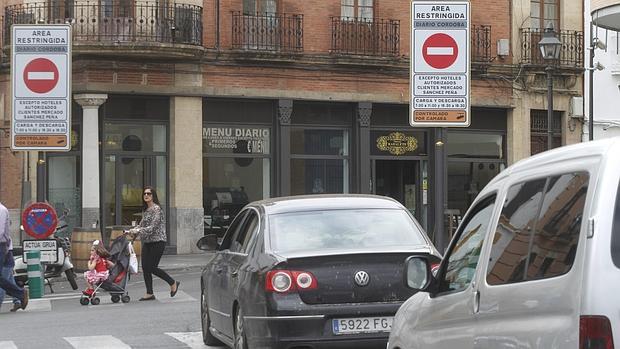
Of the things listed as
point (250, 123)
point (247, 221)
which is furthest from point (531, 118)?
point (247, 221)

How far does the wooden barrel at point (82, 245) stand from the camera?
21.0 meters

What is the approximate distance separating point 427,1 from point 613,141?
8.83m

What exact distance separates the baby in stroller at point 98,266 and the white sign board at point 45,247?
1.62 m

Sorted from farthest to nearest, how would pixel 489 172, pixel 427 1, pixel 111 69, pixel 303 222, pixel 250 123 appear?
pixel 489 172
pixel 250 123
pixel 111 69
pixel 427 1
pixel 303 222

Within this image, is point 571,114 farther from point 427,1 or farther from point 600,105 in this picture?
point 427,1

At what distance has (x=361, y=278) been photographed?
341 inches

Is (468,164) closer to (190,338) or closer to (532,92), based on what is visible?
(532,92)

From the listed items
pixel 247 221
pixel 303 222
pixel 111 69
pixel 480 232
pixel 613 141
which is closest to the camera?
pixel 613 141

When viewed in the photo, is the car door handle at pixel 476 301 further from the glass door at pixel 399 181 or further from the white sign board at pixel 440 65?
the glass door at pixel 399 181

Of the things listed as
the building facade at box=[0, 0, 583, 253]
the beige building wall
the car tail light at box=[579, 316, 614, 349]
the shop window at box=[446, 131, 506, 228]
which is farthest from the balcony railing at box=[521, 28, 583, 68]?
the car tail light at box=[579, 316, 614, 349]

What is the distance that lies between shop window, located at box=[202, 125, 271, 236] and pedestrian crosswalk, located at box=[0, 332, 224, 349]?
1530 cm

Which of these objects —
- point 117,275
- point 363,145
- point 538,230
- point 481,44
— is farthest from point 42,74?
point 481,44

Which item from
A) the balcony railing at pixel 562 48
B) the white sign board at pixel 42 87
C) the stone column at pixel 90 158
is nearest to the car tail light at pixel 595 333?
the white sign board at pixel 42 87

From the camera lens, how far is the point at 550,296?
417cm
